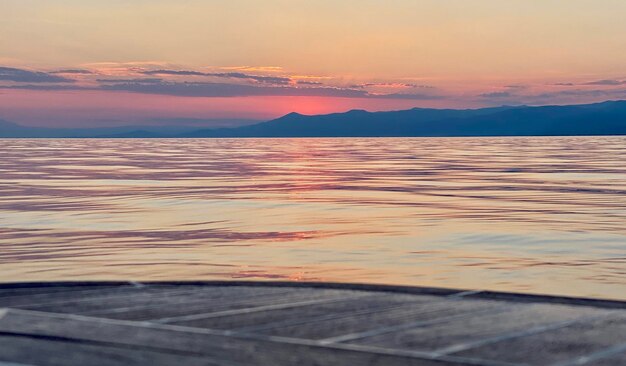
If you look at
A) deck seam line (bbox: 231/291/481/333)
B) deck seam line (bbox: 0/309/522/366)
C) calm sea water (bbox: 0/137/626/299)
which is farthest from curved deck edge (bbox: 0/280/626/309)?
calm sea water (bbox: 0/137/626/299)

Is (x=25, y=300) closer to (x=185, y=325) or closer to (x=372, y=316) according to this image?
(x=185, y=325)

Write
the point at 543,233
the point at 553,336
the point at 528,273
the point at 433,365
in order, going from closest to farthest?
1. the point at 433,365
2. the point at 553,336
3. the point at 528,273
4. the point at 543,233

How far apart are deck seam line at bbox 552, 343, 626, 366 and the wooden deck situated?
1 cm

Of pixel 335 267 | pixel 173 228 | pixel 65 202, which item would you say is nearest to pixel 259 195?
pixel 65 202

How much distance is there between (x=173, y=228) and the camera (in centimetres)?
2200

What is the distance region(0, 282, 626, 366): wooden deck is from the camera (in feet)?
22.7

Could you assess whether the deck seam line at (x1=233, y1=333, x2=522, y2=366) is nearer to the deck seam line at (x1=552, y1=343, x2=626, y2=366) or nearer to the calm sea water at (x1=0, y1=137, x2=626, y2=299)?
the deck seam line at (x1=552, y1=343, x2=626, y2=366)

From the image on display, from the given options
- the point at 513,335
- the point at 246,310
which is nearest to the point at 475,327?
the point at 513,335

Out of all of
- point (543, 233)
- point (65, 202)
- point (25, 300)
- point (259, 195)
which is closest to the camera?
point (25, 300)

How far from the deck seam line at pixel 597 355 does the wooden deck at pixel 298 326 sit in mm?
15

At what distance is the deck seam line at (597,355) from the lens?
667cm

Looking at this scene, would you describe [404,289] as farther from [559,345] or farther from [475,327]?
[559,345]

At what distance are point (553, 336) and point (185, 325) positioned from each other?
3181 mm

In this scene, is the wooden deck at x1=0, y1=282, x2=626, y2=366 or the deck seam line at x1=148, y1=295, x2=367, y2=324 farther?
the deck seam line at x1=148, y1=295, x2=367, y2=324
